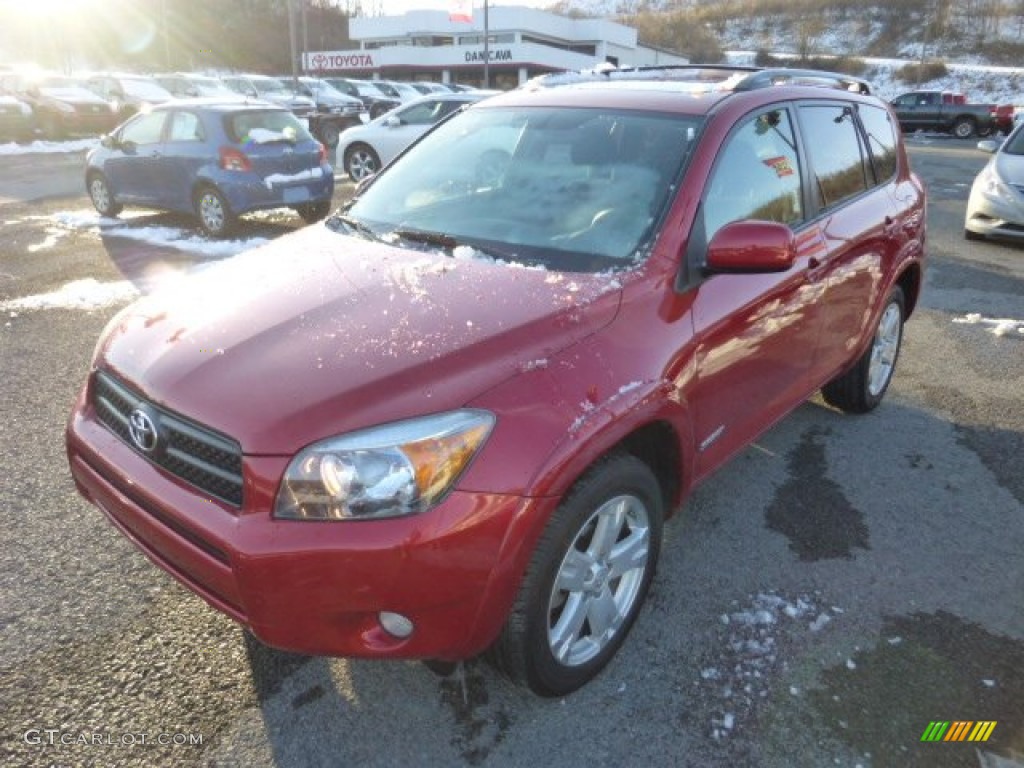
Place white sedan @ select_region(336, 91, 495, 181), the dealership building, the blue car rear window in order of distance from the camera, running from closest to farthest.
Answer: the blue car rear window → white sedan @ select_region(336, 91, 495, 181) → the dealership building

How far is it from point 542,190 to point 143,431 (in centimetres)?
167

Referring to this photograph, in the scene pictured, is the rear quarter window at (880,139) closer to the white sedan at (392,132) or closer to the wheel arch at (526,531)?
the wheel arch at (526,531)

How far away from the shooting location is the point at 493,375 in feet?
6.76

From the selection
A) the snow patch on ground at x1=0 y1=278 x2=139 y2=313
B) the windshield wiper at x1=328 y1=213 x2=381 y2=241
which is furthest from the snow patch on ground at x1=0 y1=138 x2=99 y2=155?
the windshield wiper at x1=328 y1=213 x2=381 y2=241

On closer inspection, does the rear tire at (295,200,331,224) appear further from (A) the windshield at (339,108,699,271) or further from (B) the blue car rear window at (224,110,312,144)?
(A) the windshield at (339,108,699,271)

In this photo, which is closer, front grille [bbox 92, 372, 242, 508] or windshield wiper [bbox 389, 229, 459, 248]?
front grille [bbox 92, 372, 242, 508]

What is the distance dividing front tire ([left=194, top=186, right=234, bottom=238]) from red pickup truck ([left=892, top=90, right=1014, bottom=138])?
2922cm

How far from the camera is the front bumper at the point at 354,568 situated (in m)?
1.88

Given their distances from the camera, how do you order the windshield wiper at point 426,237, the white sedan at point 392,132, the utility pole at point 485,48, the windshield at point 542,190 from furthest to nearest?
the utility pole at point 485,48
the white sedan at point 392,132
the windshield wiper at point 426,237
the windshield at point 542,190

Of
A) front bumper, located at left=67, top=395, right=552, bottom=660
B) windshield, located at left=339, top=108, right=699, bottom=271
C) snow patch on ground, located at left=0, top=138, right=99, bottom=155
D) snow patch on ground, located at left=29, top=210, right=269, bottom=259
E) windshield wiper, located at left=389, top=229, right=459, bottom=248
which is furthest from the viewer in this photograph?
snow patch on ground, located at left=0, top=138, right=99, bottom=155

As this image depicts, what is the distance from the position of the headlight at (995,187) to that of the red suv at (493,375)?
6925 millimetres

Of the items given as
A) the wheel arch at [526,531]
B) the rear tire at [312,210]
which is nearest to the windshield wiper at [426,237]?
the wheel arch at [526,531]

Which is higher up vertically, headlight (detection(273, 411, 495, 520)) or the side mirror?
the side mirror

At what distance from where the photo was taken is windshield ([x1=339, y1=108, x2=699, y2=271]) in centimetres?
272
